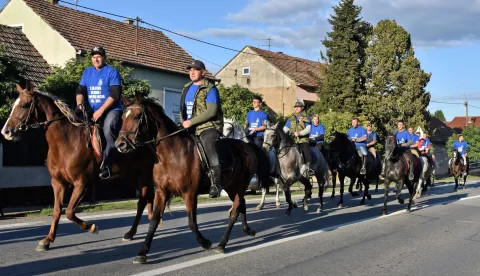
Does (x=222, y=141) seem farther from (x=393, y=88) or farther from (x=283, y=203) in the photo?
(x=393, y=88)

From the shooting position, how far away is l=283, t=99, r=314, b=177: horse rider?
14695 mm

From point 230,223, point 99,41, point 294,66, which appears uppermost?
point 294,66

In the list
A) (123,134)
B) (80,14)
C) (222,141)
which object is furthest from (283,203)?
(80,14)

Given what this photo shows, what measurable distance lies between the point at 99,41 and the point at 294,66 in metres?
27.9

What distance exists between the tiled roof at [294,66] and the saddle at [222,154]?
38650 mm

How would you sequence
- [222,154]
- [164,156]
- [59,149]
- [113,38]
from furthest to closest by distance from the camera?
[113,38] → [222,154] → [59,149] → [164,156]

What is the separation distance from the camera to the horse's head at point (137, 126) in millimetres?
7273

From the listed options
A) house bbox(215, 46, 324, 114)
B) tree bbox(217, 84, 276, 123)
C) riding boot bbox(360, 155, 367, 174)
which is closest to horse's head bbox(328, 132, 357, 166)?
riding boot bbox(360, 155, 367, 174)

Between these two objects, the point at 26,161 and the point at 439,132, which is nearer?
the point at 26,161

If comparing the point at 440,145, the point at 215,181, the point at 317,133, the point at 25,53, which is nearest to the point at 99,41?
the point at 25,53

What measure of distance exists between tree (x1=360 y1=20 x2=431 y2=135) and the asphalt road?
2645 cm

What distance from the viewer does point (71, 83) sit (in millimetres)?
18766

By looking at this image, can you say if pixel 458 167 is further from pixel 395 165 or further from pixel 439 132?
pixel 439 132

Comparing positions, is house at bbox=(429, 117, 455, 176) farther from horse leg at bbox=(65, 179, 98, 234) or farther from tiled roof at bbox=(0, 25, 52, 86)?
horse leg at bbox=(65, 179, 98, 234)
